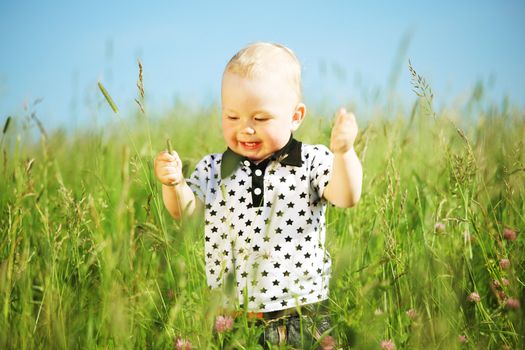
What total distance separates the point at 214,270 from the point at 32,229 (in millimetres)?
958

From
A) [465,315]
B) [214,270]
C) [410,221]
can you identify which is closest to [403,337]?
[465,315]

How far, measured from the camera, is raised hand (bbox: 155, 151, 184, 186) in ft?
5.72

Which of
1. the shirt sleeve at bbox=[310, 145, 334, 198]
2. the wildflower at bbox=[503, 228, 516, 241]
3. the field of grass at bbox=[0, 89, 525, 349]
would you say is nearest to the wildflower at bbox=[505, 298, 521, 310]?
the field of grass at bbox=[0, 89, 525, 349]

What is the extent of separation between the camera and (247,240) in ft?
5.85

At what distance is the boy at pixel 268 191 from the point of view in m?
1.71

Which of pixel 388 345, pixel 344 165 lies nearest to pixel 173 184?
pixel 344 165

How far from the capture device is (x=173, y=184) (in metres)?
1.77

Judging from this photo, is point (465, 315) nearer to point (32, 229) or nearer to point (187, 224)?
point (187, 224)

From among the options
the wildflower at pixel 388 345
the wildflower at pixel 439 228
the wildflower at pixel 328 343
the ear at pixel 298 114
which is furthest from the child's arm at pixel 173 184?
the wildflower at pixel 439 228

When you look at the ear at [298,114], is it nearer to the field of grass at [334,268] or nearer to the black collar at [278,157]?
the black collar at [278,157]

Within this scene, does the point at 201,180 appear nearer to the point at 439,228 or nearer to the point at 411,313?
the point at 411,313

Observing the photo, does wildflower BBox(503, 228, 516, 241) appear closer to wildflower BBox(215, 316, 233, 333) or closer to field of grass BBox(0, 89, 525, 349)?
field of grass BBox(0, 89, 525, 349)

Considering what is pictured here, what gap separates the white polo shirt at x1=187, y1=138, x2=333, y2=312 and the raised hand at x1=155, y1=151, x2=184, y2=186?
17cm

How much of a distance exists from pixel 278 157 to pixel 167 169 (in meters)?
0.36
